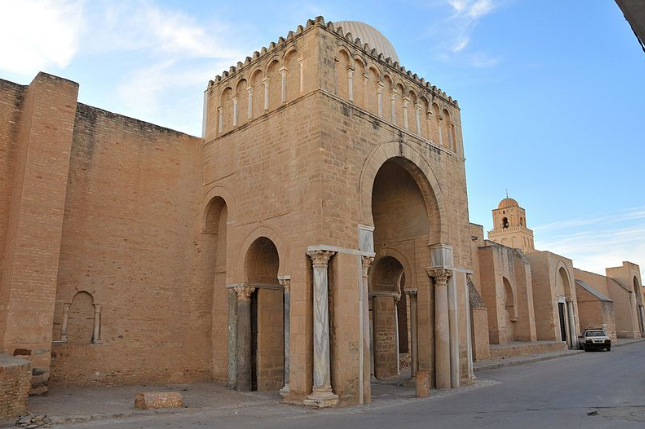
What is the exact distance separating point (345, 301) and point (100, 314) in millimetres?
5819

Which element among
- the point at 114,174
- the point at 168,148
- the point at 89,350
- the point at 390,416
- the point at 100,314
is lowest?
the point at 390,416

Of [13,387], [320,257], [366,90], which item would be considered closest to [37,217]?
[13,387]

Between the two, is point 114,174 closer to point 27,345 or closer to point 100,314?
point 100,314

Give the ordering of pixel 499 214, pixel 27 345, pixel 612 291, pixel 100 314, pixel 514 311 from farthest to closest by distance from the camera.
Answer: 1. pixel 499 214
2. pixel 612 291
3. pixel 514 311
4. pixel 100 314
5. pixel 27 345

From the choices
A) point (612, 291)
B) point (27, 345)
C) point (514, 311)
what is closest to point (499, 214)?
point (612, 291)

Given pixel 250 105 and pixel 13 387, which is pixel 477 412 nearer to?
pixel 13 387

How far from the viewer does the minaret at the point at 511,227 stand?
54.1 m

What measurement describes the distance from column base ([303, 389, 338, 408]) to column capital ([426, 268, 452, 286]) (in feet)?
16.5

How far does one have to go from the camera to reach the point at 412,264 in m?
14.7

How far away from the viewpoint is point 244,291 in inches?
502

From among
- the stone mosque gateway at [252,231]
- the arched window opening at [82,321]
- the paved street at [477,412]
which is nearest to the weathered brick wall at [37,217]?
the stone mosque gateway at [252,231]

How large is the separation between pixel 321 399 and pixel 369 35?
11.0 m

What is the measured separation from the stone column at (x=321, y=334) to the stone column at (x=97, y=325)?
17.1 ft

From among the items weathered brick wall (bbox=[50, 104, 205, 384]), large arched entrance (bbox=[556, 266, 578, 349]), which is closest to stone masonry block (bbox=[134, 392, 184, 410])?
weathered brick wall (bbox=[50, 104, 205, 384])
